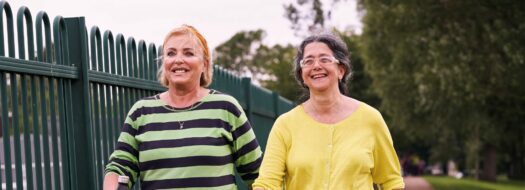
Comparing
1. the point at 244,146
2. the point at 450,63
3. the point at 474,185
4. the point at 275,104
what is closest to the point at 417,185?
the point at 474,185

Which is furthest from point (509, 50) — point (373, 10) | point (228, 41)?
point (228, 41)

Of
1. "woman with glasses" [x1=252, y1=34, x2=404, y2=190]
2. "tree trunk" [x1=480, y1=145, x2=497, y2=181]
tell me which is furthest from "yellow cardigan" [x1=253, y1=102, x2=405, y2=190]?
"tree trunk" [x1=480, y1=145, x2=497, y2=181]

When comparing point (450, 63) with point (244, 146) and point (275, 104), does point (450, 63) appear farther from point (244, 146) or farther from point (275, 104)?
point (244, 146)

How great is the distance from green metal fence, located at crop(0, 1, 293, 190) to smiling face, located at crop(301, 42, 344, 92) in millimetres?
1168

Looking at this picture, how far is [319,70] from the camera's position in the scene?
349 cm

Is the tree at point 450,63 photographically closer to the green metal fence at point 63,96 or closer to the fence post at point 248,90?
the fence post at point 248,90

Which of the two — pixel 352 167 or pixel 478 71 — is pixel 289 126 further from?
pixel 478 71

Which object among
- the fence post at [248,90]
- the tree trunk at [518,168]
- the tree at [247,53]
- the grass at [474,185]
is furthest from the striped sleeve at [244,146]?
the tree at [247,53]

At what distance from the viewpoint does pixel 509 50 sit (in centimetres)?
2006

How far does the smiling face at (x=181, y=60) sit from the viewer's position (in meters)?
3.62

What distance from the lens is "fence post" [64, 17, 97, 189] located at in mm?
4391

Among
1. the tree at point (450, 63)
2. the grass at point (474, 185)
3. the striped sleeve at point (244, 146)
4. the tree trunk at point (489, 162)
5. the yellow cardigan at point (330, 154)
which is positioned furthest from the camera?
the tree trunk at point (489, 162)

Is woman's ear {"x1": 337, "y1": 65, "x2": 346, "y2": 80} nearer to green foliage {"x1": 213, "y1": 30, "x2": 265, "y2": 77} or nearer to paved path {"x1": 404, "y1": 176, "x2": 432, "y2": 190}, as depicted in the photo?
paved path {"x1": 404, "y1": 176, "x2": 432, "y2": 190}

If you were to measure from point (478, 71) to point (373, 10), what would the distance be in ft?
18.9
